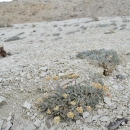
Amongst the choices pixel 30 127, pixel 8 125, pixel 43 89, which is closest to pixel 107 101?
pixel 43 89

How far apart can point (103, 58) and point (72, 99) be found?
6.38ft

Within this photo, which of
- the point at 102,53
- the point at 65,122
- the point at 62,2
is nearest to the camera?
the point at 65,122

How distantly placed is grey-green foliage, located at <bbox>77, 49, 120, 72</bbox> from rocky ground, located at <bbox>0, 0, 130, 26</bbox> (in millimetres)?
26091

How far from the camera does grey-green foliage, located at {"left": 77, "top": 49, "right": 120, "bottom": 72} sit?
5523 mm

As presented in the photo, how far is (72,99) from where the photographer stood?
4145mm

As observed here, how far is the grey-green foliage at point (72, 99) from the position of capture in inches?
156

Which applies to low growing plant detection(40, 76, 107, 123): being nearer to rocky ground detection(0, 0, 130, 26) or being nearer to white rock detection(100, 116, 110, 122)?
white rock detection(100, 116, 110, 122)

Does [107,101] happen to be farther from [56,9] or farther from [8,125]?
[56,9]

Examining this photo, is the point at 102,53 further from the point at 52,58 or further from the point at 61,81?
the point at 61,81

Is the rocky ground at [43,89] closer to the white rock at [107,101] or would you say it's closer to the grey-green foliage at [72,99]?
the white rock at [107,101]

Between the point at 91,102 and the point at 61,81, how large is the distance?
96cm

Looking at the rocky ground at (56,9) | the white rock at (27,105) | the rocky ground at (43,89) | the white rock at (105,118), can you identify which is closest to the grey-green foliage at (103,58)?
the rocky ground at (43,89)

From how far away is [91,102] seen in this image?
4.17m

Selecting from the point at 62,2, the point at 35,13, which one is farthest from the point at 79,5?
the point at 35,13
